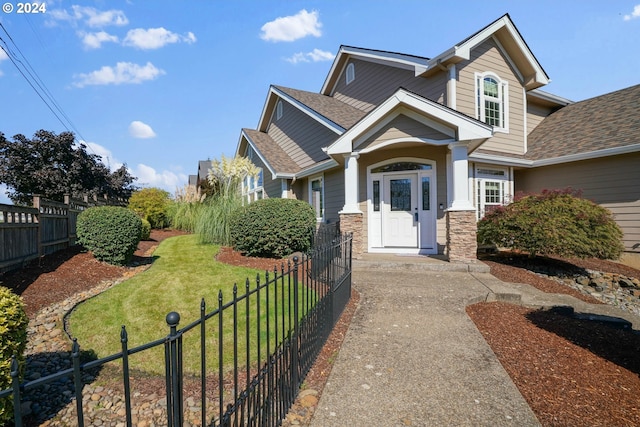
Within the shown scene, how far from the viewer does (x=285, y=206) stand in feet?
31.9

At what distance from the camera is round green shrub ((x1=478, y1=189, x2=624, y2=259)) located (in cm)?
Answer: 885

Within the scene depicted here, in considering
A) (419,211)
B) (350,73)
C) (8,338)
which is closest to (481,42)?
(350,73)

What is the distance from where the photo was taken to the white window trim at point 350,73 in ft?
50.2

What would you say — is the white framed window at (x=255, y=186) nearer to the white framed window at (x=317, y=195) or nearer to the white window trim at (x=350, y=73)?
the white framed window at (x=317, y=195)

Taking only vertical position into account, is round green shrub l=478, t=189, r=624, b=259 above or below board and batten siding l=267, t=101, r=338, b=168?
below

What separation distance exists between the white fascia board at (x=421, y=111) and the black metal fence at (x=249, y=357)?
4319 millimetres

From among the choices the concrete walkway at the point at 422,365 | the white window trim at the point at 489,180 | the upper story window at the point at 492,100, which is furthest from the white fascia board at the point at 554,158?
the concrete walkway at the point at 422,365

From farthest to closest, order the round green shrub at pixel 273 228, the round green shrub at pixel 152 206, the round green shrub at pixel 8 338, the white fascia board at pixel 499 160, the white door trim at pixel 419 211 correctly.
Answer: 1. the round green shrub at pixel 152 206
2. the white fascia board at pixel 499 160
3. the white door trim at pixel 419 211
4. the round green shrub at pixel 273 228
5. the round green shrub at pixel 8 338

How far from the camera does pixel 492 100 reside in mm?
12367

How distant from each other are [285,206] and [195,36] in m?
6.96

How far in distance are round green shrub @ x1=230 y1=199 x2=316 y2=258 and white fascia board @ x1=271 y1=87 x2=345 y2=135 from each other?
3.19 meters

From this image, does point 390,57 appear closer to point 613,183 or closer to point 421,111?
point 421,111

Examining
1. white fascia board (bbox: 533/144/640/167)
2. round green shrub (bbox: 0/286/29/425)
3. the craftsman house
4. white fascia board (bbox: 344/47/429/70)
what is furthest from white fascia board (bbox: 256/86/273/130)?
round green shrub (bbox: 0/286/29/425)

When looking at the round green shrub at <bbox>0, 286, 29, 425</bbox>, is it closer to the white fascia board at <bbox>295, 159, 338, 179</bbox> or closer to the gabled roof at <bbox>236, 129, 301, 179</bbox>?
the white fascia board at <bbox>295, 159, 338, 179</bbox>
